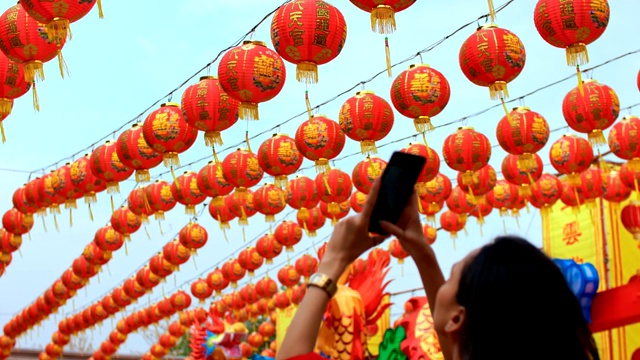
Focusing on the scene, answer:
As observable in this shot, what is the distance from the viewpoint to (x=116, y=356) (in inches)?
976

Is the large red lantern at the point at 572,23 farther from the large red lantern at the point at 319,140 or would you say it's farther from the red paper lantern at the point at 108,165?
the red paper lantern at the point at 108,165

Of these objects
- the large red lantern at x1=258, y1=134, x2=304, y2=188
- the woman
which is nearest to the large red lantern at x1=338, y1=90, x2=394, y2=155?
the large red lantern at x1=258, y1=134, x2=304, y2=188

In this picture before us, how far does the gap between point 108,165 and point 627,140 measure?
4.70 m

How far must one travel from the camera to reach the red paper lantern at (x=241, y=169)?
720cm

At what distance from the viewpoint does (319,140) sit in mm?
6371

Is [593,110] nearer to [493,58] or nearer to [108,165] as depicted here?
[493,58]

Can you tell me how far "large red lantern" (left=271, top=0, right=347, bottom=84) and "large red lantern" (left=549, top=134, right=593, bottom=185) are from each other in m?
3.02

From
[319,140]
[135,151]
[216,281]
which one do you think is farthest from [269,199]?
[216,281]

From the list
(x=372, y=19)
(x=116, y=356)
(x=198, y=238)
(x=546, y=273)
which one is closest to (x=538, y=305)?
(x=546, y=273)

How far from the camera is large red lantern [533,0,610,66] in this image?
4719 millimetres

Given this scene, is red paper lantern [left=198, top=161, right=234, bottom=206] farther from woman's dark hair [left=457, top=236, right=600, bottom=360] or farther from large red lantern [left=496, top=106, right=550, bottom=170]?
woman's dark hair [left=457, top=236, right=600, bottom=360]

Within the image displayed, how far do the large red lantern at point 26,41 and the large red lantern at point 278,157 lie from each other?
93.5 inches

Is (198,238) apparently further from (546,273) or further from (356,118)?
(546,273)

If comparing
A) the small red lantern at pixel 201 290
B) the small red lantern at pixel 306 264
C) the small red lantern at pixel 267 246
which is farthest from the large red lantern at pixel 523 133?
the small red lantern at pixel 201 290
